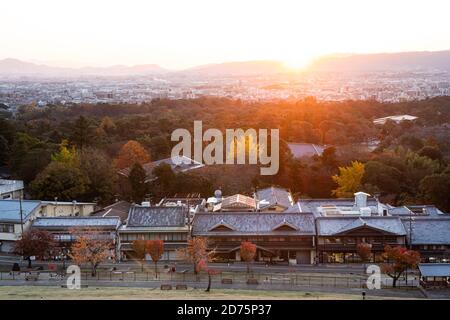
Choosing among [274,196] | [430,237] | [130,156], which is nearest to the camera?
[430,237]

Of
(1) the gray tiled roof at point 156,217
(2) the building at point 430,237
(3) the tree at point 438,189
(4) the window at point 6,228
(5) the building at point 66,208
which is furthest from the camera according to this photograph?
(3) the tree at point 438,189

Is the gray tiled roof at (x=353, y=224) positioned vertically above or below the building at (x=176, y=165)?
below

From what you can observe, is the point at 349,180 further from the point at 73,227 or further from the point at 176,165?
the point at 73,227

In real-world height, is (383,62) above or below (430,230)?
above

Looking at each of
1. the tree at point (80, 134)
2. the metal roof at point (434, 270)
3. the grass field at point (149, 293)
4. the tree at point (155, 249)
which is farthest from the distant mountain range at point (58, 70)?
the metal roof at point (434, 270)

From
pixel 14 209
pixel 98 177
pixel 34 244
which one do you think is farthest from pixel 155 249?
pixel 98 177

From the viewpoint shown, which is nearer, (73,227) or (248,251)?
(248,251)

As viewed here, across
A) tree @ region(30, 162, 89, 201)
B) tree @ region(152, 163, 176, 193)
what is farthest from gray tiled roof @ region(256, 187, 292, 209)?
tree @ region(30, 162, 89, 201)

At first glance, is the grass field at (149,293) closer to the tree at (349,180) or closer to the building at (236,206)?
the building at (236,206)
